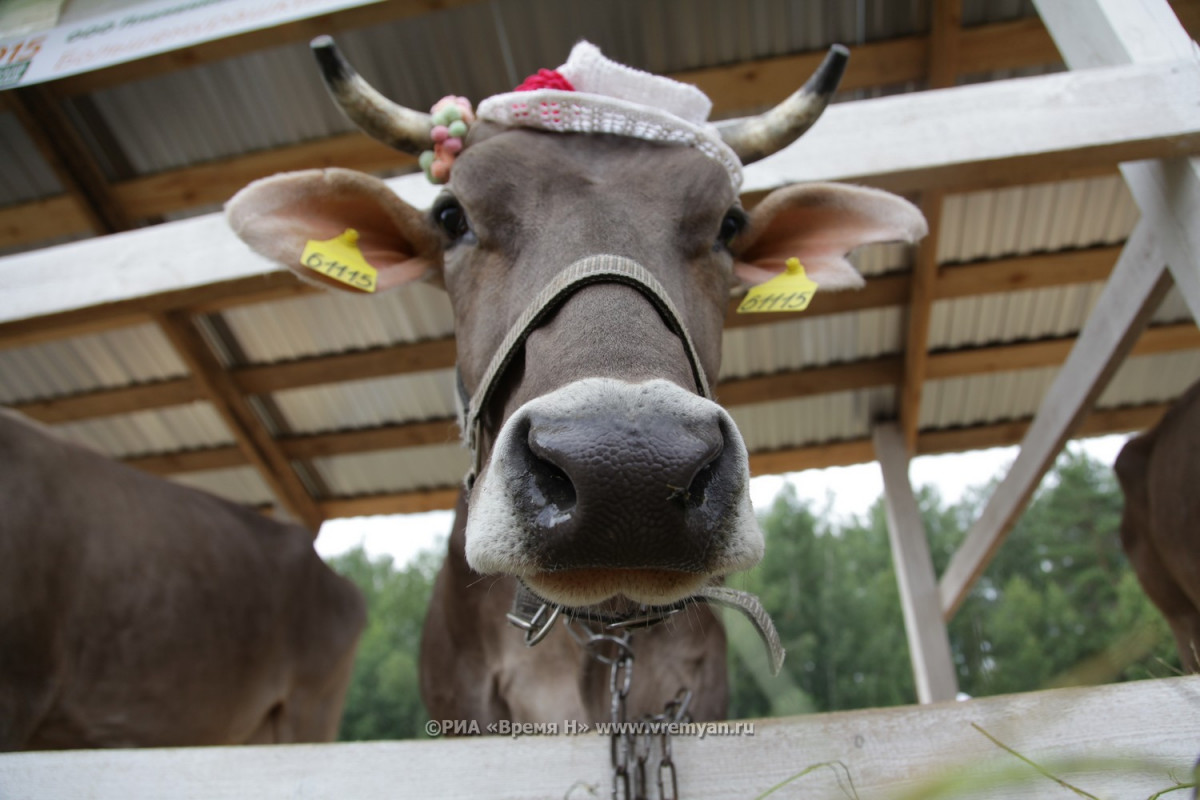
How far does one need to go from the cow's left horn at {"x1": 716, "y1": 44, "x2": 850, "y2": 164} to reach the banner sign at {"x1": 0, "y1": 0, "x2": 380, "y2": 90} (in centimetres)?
191

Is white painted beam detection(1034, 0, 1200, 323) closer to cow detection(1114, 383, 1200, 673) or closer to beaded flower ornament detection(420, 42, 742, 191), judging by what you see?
beaded flower ornament detection(420, 42, 742, 191)

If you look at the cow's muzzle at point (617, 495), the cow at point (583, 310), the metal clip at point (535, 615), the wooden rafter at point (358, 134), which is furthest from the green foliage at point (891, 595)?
the cow's muzzle at point (617, 495)

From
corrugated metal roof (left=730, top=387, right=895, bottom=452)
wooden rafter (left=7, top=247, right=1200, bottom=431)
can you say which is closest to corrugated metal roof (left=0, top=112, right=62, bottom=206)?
wooden rafter (left=7, top=247, right=1200, bottom=431)

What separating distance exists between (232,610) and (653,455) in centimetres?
368

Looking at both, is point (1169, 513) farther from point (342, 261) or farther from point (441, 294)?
point (441, 294)

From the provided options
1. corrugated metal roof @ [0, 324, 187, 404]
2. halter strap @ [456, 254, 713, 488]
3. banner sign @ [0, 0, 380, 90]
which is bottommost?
halter strap @ [456, 254, 713, 488]

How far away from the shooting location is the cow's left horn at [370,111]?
96.3 inches

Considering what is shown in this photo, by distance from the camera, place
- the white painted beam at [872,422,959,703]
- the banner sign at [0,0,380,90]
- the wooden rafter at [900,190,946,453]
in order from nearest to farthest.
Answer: the banner sign at [0,0,380,90] → the wooden rafter at [900,190,946,453] → the white painted beam at [872,422,959,703]

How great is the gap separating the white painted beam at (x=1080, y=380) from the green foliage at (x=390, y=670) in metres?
13.6

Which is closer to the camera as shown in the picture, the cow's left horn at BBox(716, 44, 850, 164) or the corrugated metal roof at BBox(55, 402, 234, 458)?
the cow's left horn at BBox(716, 44, 850, 164)

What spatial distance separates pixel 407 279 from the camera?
8.71ft

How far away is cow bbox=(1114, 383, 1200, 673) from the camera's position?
12.2 feet

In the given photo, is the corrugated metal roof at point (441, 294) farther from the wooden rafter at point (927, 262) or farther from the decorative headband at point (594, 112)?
the decorative headband at point (594, 112)

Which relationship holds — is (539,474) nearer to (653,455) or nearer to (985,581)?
(653,455)
